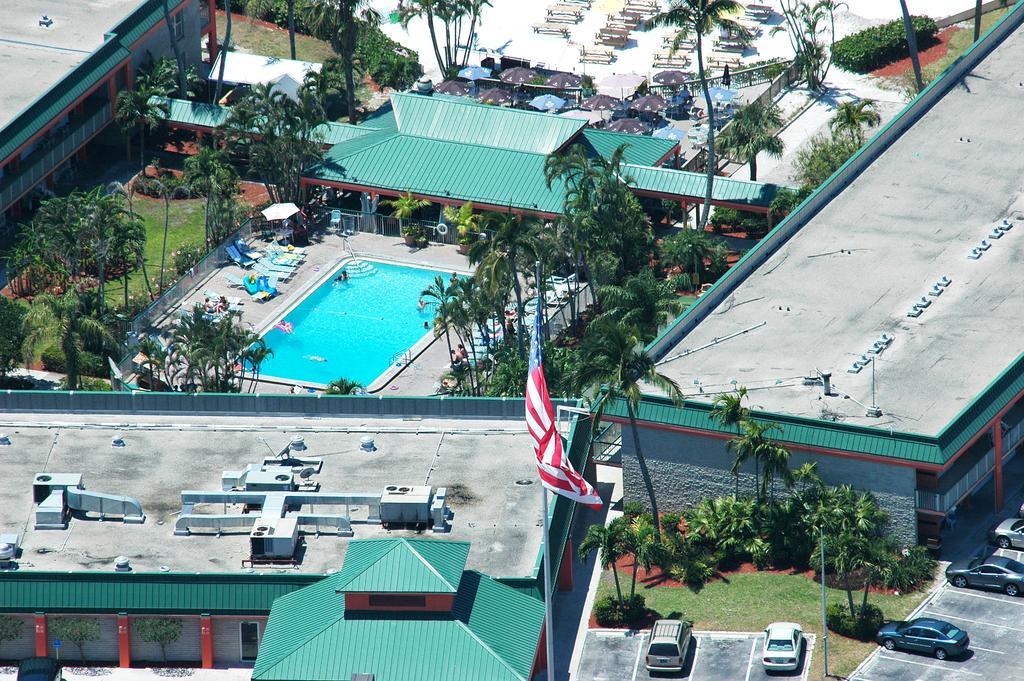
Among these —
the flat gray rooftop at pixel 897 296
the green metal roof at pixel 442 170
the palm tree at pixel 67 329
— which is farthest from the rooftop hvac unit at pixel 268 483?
the green metal roof at pixel 442 170

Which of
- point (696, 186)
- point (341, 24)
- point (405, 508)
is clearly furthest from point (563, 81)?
point (405, 508)

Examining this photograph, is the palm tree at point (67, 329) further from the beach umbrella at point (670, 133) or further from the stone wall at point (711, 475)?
the beach umbrella at point (670, 133)

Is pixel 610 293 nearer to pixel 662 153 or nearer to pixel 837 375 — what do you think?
pixel 837 375

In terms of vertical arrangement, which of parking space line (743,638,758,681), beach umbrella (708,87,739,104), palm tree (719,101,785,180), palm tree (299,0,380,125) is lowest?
parking space line (743,638,758,681)

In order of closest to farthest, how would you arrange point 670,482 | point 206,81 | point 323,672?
point 323,672 < point 670,482 < point 206,81

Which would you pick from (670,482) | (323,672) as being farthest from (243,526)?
(670,482)

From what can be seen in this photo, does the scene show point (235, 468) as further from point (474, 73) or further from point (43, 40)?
point (474, 73)

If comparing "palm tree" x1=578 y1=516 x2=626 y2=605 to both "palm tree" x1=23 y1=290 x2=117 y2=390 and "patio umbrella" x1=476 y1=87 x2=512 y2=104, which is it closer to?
"palm tree" x1=23 y1=290 x2=117 y2=390

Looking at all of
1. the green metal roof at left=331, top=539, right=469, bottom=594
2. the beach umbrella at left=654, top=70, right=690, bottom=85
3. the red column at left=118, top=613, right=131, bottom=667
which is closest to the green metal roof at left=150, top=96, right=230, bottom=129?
the beach umbrella at left=654, top=70, right=690, bottom=85
